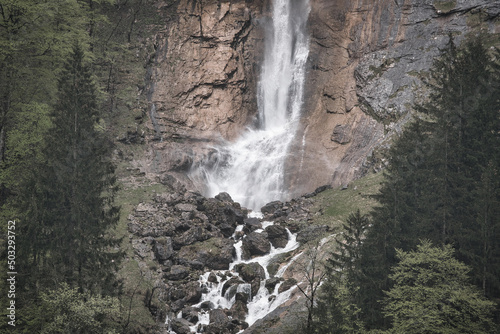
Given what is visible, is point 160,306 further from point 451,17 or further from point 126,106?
point 451,17

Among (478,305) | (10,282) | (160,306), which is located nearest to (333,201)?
(160,306)

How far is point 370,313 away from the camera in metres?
22.2

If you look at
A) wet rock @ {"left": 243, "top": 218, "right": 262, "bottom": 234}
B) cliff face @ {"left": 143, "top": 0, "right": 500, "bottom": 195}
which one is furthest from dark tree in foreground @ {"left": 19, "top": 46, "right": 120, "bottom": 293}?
cliff face @ {"left": 143, "top": 0, "right": 500, "bottom": 195}

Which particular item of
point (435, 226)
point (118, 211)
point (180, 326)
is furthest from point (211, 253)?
point (435, 226)

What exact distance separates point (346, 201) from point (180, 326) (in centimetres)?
1840

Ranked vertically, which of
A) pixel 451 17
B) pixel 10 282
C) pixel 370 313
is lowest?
pixel 370 313

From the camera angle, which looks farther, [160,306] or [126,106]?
[126,106]

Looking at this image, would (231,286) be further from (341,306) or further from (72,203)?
(72,203)

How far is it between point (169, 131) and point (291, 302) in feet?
93.0

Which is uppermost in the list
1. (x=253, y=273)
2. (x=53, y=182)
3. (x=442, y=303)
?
(x=53, y=182)

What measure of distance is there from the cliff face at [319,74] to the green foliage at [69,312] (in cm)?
2497

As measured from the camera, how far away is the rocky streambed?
27219 millimetres

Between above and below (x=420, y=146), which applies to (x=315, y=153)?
below

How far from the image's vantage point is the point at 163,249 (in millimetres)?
31547
